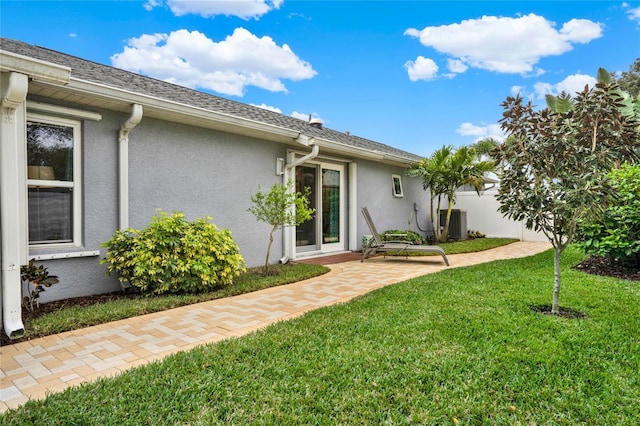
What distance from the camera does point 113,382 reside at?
2648mm

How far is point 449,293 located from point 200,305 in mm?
3586

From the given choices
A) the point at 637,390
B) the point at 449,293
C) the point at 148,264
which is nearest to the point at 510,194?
the point at 449,293

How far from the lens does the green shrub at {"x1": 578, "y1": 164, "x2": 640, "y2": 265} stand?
628 centimetres

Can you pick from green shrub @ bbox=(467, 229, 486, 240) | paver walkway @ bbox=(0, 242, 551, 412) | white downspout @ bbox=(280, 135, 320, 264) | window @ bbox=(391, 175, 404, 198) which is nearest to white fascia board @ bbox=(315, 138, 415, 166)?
white downspout @ bbox=(280, 135, 320, 264)

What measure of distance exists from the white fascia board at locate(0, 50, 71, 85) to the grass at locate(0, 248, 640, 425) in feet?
10.00

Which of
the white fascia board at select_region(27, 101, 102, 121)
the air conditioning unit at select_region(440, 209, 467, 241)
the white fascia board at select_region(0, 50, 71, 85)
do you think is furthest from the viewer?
the air conditioning unit at select_region(440, 209, 467, 241)

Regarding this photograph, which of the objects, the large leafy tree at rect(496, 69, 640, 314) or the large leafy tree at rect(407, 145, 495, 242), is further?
the large leafy tree at rect(407, 145, 495, 242)

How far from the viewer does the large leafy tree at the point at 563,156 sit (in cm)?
366

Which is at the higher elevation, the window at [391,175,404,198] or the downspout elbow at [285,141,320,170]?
the downspout elbow at [285,141,320,170]

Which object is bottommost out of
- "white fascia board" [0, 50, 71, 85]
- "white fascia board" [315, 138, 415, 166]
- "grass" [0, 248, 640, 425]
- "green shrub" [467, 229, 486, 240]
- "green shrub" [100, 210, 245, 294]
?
"grass" [0, 248, 640, 425]

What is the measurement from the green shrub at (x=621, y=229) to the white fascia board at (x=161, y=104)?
630 cm

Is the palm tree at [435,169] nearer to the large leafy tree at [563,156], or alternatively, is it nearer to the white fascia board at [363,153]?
the white fascia board at [363,153]

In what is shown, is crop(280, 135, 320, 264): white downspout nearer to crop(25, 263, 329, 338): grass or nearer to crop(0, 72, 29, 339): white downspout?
crop(25, 263, 329, 338): grass

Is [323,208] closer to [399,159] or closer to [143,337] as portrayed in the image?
[399,159]
